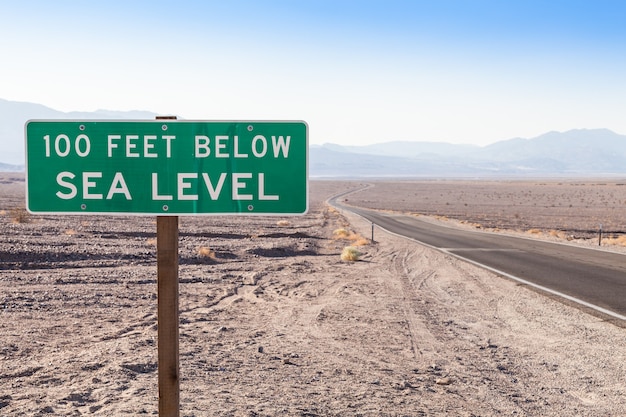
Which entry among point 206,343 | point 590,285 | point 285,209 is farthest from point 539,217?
point 285,209

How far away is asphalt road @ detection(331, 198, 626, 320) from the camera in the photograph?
14250 millimetres

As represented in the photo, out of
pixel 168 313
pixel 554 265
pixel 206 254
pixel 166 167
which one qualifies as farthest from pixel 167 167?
pixel 554 265

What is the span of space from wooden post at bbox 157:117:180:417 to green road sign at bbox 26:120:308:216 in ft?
0.57

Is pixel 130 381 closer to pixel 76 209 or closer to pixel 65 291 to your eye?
pixel 76 209

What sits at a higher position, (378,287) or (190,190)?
(190,190)

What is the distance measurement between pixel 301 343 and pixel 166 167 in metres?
5.80

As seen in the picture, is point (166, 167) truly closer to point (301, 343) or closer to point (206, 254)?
point (301, 343)

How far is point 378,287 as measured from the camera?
15070 millimetres

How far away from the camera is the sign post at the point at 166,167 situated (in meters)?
3.74

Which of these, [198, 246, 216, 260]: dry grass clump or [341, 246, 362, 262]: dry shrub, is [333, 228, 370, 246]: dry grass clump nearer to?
[341, 246, 362, 262]: dry shrub

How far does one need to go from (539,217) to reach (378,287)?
48.9 meters

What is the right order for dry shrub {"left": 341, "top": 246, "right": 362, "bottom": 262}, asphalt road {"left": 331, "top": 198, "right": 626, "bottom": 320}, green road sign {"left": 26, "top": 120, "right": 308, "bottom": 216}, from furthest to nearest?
1. dry shrub {"left": 341, "top": 246, "right": 362, "bottom": 262}
2. asphalt road {"left": 331, "top": 198, "right": 626, "bottom": 320}
3. green road sign {"left": 26, "top": 120, "right": 308, "bottom": 216}

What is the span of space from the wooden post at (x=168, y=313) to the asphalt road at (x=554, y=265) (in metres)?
10.3

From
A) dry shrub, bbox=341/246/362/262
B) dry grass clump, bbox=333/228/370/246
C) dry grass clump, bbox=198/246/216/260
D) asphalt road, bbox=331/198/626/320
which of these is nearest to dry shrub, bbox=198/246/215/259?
dry grass clump, bbox=198/246/216/260
